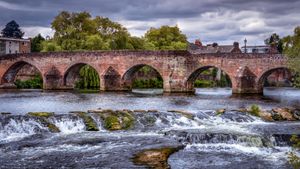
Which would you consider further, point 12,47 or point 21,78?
point 12,47

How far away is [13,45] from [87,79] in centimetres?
3452

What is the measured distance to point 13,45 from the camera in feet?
294

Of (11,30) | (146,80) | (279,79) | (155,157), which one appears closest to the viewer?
(155,157)

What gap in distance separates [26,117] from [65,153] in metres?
7.17

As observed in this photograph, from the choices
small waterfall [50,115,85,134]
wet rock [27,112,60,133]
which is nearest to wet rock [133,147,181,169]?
small waterfall [50,115,85,134]

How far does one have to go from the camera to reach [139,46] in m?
73.6

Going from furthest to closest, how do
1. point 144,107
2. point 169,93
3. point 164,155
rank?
1. point 169,93
2. point 144,107
3. point 164,155

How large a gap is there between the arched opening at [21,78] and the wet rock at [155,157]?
45975 mm

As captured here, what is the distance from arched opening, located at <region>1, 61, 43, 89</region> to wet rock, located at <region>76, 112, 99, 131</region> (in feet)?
124

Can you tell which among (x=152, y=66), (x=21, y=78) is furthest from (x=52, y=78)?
(x=152, y=66)

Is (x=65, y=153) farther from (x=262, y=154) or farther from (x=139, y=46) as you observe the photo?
(x=139, y=46)

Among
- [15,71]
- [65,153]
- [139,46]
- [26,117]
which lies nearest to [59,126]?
[26,117]

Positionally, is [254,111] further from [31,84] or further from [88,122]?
[31,84]

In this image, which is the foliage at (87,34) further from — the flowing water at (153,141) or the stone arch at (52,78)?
the flowing water at (153,141)
